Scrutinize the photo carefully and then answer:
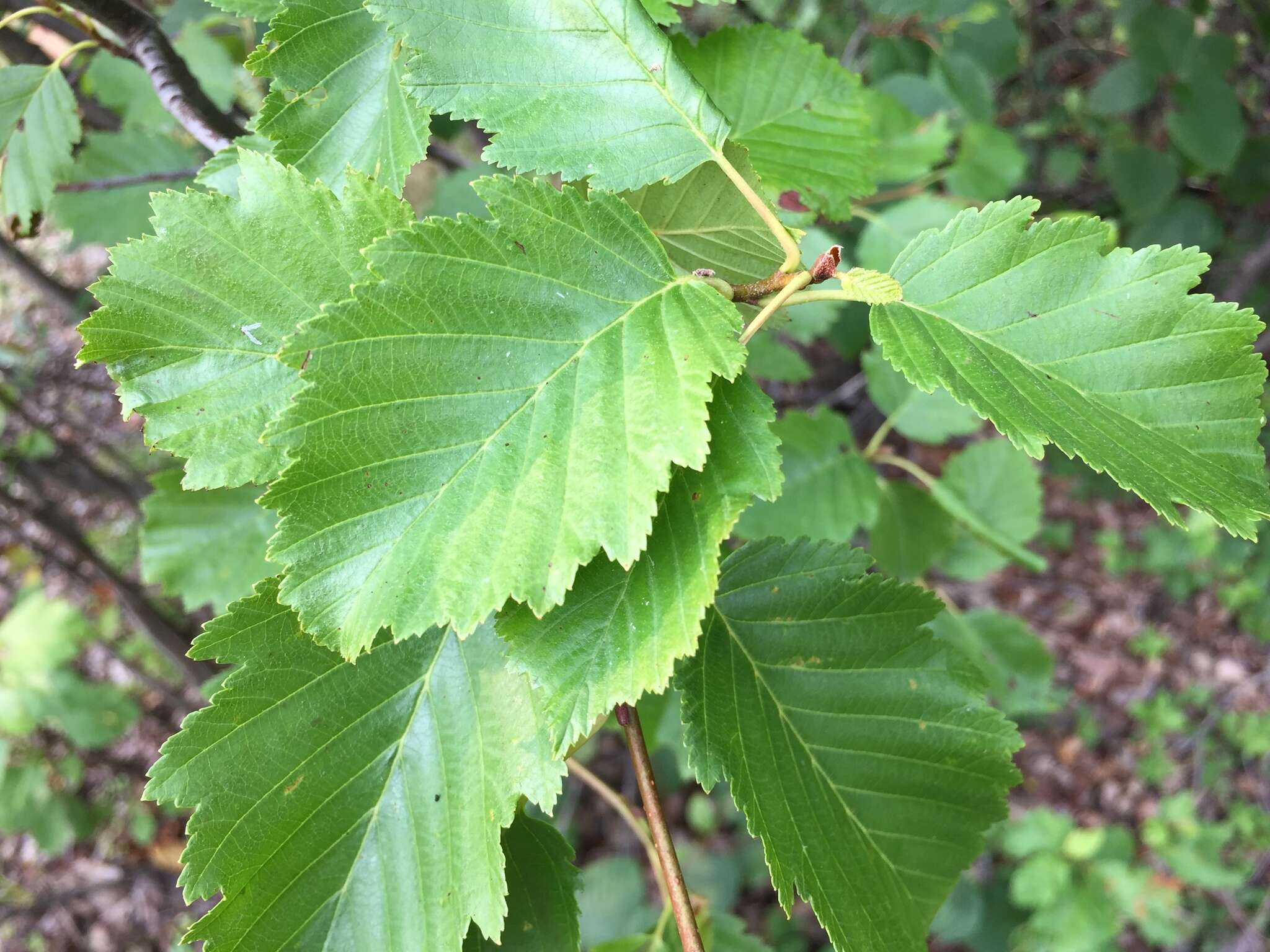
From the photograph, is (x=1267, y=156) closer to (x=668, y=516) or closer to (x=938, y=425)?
(x=938, y=425)

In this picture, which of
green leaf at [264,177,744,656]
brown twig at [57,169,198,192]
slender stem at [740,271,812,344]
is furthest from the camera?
brown twig at [57,169,198,192]

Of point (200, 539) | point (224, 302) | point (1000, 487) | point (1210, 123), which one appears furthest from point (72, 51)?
point (1210, 123)

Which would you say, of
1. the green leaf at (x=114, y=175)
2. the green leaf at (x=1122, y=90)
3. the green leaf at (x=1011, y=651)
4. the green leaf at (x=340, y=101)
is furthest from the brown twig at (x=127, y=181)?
the green leaf at (x=1122, y=90)

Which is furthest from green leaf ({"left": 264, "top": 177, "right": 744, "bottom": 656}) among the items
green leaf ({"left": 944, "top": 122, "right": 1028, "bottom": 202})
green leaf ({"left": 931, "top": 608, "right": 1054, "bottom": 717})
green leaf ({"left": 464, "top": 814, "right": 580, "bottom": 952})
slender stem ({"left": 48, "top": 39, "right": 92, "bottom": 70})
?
green leaf ({"left": 944, "top": 122, "right": 1028, "bottom": 202})

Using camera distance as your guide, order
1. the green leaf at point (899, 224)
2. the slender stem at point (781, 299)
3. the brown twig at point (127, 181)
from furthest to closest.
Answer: the green leaf at point (899, 224) < the brown twig at point (127, 181) < the slender stem at point (781, 299)

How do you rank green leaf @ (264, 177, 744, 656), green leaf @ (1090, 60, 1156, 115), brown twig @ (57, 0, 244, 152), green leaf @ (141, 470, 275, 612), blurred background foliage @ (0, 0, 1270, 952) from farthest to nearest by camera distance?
green leaf @ (1090, 60, 1156, 115) → blurred background foliage @ (0, 0, 1270, 952) → green leaf @ (141, 470, 275, 612) → brown twig @ (57, 0, 244, 152) → green leaf @ (264, 177, 744, 656)

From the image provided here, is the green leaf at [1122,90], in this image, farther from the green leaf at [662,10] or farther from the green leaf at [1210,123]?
the green leaf at [662,10]

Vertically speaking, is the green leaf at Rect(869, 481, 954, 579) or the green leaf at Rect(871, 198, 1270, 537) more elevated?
the green leaf at Rect(871, 198, 1270, 537)

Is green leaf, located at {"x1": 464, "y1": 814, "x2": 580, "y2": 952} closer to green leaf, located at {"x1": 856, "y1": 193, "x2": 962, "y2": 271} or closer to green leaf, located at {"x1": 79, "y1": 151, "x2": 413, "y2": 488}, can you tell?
green leaf, located at {"x1": 79, "y1": 151, "x2": 413, "y2": 488}
